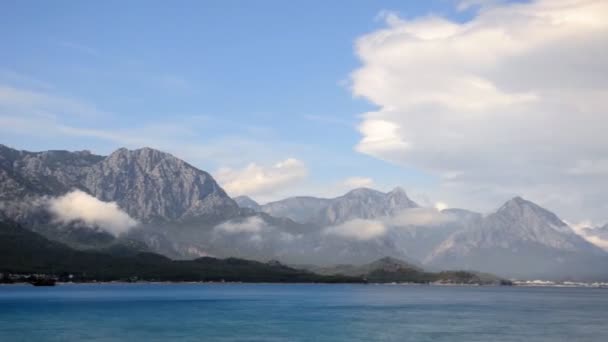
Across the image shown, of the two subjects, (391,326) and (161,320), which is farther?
(161,320)

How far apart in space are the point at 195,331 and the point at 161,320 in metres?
33.4

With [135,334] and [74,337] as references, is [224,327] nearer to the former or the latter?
[135,334]

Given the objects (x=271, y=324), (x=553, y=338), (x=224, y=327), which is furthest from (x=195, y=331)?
(x=553, y=338)

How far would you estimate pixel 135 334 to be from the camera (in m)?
154

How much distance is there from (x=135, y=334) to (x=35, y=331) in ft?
81.1

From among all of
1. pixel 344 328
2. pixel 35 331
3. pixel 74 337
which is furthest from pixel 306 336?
pixel 35 331

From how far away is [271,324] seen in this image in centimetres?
18638

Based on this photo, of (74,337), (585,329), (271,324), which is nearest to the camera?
(74,337)

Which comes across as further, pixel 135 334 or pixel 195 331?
pixel 195 331

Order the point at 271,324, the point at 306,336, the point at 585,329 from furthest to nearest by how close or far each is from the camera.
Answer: the point at 271,324 < the point at 585,329 < the point at 306,336

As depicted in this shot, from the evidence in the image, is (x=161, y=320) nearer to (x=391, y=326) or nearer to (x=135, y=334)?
(x=135, y=334)

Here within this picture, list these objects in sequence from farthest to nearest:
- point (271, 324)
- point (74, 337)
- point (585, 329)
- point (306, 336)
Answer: point (271, 324)
point (585, 329)
point (306, 336)
point (74, 337)

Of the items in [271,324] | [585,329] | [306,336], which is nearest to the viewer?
[306,336]

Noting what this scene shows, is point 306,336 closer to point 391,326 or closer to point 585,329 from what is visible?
point 391,326
